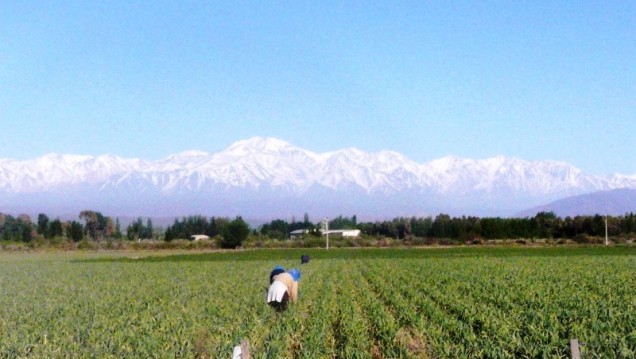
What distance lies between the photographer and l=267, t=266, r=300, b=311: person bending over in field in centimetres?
1912

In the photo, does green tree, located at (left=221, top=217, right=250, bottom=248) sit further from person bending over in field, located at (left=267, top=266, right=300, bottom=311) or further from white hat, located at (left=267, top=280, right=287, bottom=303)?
white hat, located at (left=267, top=280, right=287, bottom=303)

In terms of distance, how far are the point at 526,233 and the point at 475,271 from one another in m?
121

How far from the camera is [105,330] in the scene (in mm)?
16641

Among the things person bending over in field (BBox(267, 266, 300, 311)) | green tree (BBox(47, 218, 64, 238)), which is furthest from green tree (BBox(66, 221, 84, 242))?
person bending over in field (BBox(267, 266, 300, 311))

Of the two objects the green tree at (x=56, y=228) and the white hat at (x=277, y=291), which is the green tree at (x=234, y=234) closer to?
the green tree at (x=56, y=228)

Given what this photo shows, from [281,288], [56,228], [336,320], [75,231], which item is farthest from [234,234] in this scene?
[281,288]

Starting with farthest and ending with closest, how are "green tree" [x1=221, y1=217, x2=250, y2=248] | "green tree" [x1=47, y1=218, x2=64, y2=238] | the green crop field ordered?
"green tree" [x1=47, y1=218, x2=64, y2=238] → "green tree" [x1=221, y1=217, x2=250, y2=248] → the green crop field

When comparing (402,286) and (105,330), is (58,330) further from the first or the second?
(402,286)

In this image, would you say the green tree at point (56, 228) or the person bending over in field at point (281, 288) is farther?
the green tree at point (56, 228)

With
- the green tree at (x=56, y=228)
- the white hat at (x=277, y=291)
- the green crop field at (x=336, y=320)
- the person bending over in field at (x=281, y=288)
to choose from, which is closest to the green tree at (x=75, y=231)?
the green tree at (x=56, y=228)

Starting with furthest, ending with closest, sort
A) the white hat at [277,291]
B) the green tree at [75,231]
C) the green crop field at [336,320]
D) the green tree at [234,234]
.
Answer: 1. the green tree at [75,231]
2. the green tree at [234,234]
3. the white hat at [277,291]
4. the green crop field at [336,320]

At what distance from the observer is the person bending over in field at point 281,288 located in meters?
19.1

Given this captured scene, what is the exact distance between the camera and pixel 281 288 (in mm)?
19172

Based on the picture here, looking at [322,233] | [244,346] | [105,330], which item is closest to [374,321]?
[105,330]
